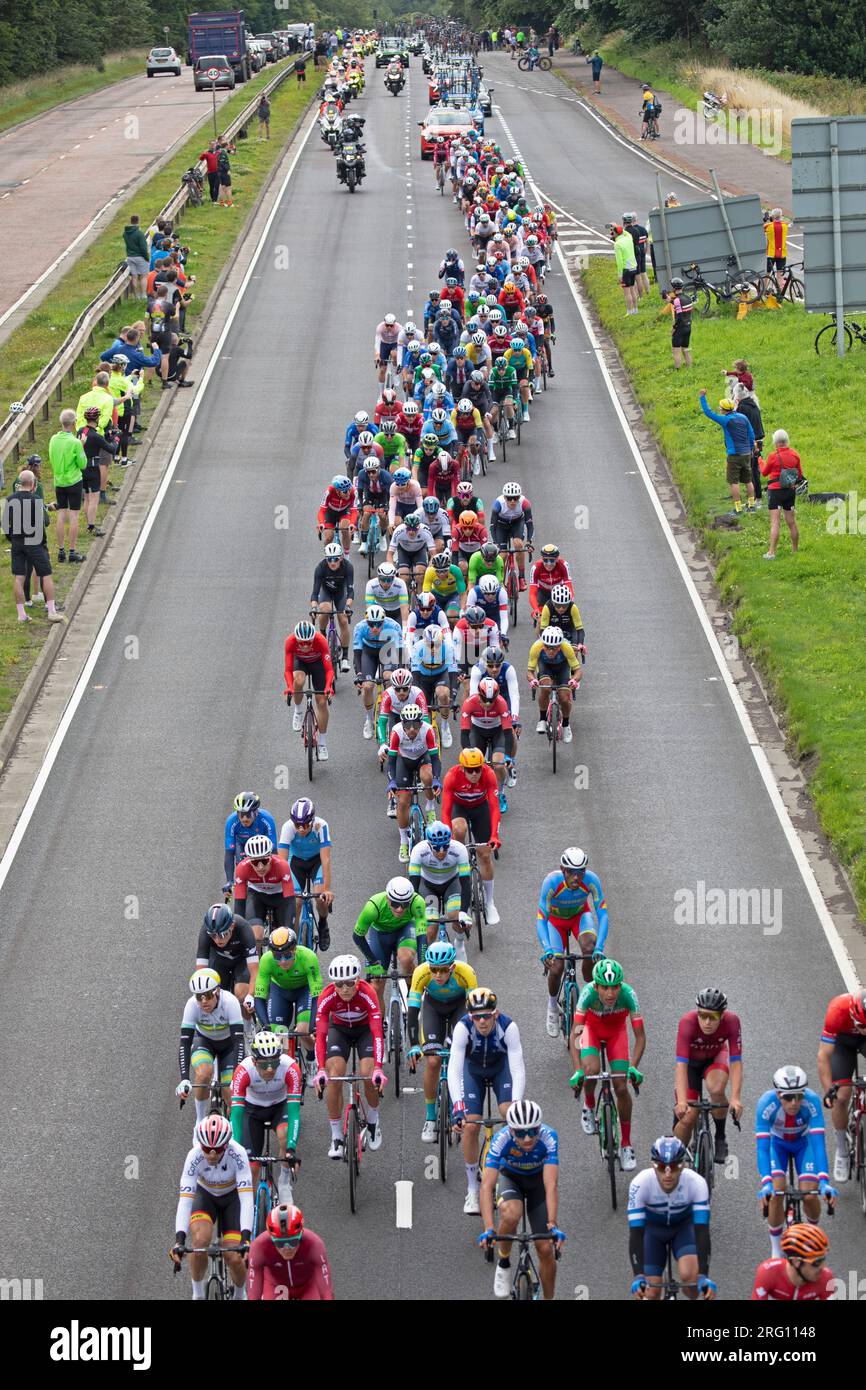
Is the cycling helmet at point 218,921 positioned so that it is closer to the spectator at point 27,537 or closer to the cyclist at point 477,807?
the cyclist at point 477,807

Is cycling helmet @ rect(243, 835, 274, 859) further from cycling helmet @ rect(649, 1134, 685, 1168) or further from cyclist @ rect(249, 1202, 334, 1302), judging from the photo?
cycling helmet @ rect(649, 1134, 685, 1168)

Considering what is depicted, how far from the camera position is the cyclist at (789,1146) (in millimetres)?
12961

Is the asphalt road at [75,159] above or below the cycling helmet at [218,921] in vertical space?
above

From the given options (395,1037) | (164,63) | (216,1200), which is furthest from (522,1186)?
(164,63)

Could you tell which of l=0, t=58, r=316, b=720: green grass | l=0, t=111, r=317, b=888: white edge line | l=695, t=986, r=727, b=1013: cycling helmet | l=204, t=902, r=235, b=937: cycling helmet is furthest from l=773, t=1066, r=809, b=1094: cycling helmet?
l=0, t=58, r=316, b=720: green grass

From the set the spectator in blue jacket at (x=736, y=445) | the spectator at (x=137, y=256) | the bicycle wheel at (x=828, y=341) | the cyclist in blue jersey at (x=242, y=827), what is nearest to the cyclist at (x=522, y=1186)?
the cyclist in blue jersey at (x=242, y=827)

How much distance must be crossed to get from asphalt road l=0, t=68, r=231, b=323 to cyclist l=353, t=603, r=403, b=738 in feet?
89.6

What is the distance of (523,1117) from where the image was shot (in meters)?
13.0

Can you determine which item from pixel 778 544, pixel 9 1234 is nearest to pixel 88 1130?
pixel 9 1234

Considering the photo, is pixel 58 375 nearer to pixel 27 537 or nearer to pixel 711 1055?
pixel 27 537

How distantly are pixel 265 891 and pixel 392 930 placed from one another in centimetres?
123

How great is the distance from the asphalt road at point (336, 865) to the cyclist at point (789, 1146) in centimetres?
84

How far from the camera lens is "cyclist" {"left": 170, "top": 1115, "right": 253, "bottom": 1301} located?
12.9 metres
